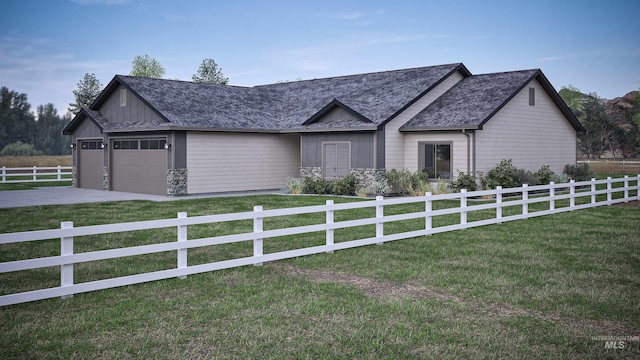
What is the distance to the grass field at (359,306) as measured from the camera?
6312mm

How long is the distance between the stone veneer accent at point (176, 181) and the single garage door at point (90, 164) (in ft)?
20.1

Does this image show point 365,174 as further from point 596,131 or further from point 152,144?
point 596,131

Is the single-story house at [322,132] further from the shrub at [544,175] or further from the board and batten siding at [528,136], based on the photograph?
the shrub at [544,175]

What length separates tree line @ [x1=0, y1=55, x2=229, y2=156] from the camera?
65812 millimetres

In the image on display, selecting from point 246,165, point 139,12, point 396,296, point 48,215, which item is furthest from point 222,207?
point 139,12

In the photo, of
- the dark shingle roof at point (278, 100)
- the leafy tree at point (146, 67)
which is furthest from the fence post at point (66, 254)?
the leafy tree at point (146, 67)

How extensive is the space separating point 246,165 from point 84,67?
44989mm

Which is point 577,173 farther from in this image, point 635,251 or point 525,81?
point 635,251

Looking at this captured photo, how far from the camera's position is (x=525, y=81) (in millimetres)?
27594

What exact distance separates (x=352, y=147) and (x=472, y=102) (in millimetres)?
5801

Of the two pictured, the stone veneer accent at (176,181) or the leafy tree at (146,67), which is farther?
the leafy tree at (146,67)

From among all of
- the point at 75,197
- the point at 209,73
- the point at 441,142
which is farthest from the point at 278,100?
the point at 209,73

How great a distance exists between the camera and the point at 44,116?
111 m

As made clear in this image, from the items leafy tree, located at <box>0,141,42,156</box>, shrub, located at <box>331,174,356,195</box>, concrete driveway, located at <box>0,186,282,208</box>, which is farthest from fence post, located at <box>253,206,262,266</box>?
leafy tree, located at <box>0,141,42,156</box>
